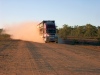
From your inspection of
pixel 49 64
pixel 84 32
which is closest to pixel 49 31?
pixel 49 64

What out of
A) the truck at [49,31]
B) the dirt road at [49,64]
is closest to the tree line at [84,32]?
the truck at [49,31]

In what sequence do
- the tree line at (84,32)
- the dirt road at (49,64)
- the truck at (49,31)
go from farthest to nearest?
1. the tree line at (84,32)
2. the truck at (49,31)
3. the dirt road at (49,64)

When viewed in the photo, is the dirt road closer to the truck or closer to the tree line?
the truck

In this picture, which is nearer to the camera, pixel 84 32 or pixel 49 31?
pixel 49 31

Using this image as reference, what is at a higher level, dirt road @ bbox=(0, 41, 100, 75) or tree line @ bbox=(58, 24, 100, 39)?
tree line @ bbox=(58, 24, 100, 39)

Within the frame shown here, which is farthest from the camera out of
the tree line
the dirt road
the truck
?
the tree line

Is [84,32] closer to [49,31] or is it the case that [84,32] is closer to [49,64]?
[49,31]

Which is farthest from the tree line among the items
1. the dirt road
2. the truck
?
the dirt road

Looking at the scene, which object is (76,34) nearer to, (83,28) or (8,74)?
(83,28)

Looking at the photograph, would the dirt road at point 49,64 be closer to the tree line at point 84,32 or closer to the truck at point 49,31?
the truck at point 49,31

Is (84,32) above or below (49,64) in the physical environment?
above

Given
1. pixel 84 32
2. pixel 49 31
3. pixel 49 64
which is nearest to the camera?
pixel 49 64

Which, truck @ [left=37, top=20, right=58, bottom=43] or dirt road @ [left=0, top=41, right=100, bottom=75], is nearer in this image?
dirt road @ [left=0, top=41, right=100, bottom=75]

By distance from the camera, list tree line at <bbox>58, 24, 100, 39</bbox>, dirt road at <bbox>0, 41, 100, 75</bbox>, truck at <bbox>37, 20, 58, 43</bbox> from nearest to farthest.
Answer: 1. dirt road at <bbox>0, 41, 100, 75</bbox>
2. truck at <bbox>37, 20, 58, 43</bbox>
3. tree line at <bbox>58, 24, 100, 39</bbox>
